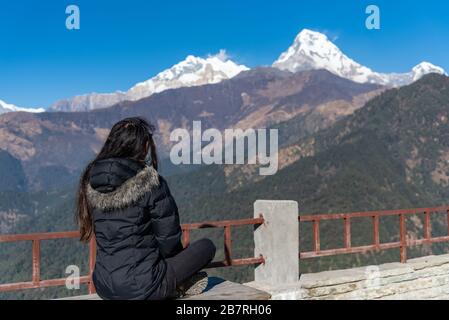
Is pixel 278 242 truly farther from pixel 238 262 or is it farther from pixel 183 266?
pixel 183 266

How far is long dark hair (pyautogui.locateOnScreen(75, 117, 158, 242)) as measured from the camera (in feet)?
12.3


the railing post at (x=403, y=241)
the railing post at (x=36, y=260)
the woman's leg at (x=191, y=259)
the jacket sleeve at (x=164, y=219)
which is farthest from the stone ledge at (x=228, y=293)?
the railing post at (x=403, y=241)

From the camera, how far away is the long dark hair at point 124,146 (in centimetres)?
376

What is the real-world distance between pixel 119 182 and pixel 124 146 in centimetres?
28

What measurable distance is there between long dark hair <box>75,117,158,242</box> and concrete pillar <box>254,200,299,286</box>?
2.61 meters

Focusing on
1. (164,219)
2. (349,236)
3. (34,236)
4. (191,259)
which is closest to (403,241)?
(349,236)

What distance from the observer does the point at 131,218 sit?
11.7 feet

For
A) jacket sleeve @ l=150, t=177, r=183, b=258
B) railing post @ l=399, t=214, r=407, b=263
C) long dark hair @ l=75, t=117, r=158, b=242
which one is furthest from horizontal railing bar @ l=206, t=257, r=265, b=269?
railing post @ l=399, t=214, r=407, b=263

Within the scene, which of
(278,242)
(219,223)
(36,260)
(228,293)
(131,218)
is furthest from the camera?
(278,242)

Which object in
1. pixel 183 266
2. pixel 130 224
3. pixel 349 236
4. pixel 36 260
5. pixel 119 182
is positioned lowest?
pixel 349 236
